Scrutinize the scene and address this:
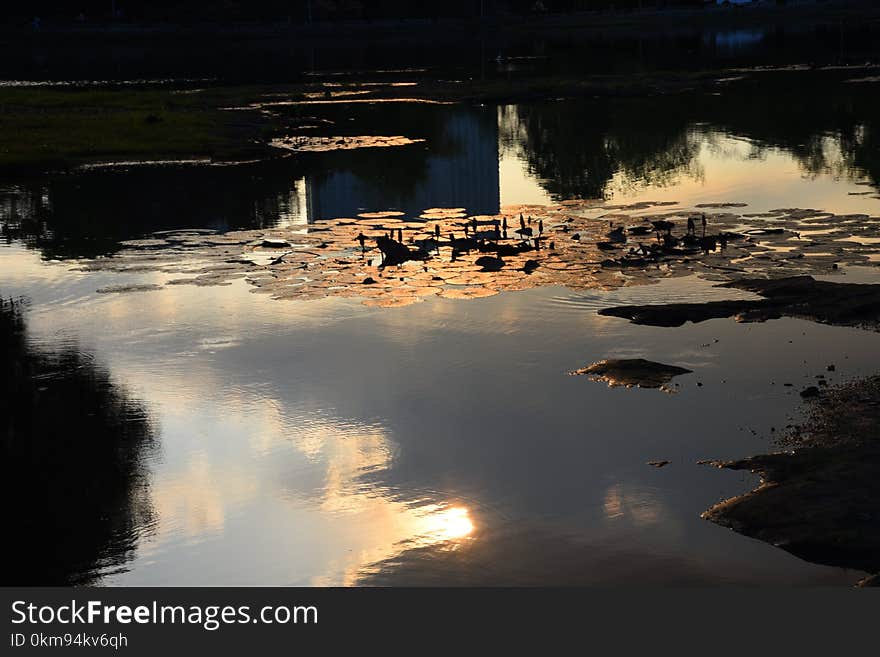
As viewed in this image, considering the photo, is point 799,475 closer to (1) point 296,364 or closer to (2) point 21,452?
(1) point 296,364

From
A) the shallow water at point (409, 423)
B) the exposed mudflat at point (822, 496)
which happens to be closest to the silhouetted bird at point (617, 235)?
the shallow water at point (409, 423)

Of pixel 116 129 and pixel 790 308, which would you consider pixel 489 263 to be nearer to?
pixel 790 308

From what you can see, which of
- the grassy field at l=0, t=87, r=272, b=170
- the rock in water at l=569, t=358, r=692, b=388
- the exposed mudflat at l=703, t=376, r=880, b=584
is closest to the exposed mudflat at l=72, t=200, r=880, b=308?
the rock in water at l=569, t=358, r=692, b=388

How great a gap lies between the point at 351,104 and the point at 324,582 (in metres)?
49.4

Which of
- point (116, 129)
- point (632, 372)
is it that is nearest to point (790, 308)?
point (632, 372)

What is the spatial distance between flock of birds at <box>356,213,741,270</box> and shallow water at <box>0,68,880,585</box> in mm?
1979

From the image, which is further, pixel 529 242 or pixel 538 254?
pixel 529 242

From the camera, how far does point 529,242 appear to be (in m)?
23.4

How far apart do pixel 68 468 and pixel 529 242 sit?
11.7 meters

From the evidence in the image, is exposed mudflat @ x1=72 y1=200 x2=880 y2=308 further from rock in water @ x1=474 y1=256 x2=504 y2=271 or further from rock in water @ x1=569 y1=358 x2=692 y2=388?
rock in water @ x1=569 y1=358 x2=692 y2=388

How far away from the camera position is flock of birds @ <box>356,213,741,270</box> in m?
21.9

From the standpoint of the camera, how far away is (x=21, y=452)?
14133 millimetres

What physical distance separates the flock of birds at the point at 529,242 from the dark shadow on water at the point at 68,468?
7087mm

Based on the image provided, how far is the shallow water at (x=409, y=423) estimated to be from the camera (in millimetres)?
11125
